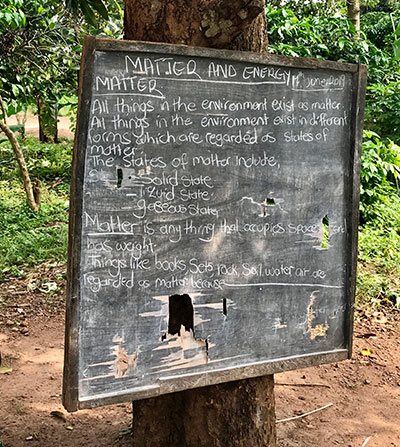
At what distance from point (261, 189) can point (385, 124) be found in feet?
22.5

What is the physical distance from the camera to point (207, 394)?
221 centimetres

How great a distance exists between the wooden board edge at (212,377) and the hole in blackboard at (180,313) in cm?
17

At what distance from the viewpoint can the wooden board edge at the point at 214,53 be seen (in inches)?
68.4

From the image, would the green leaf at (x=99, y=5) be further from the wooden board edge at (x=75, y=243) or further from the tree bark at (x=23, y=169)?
the tree bark at (x=23, y=169)

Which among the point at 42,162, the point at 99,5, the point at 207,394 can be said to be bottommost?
the point at 207,394

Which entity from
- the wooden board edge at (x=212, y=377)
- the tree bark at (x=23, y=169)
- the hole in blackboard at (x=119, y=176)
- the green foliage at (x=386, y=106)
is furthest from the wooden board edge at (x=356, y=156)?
the green foliage at (x=386, y=106)

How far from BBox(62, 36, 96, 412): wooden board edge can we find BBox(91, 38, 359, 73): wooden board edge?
7cm

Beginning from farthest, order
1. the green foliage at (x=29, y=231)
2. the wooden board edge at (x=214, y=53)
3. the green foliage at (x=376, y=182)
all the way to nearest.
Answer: the green foliage at (x=376, y=182) → the green foliage at (x=29, y=231) → the wooden board edge at (x=214, y=53)

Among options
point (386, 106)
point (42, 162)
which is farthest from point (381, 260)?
point (42, 162)

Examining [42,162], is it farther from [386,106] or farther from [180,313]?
[180,313]

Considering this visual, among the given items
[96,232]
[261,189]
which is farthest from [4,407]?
[261,189]

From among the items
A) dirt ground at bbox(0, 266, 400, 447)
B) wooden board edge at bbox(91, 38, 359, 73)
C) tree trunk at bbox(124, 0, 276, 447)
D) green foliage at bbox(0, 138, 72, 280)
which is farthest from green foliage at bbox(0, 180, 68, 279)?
wooden board edge at bbox(91, 38, 359, 73)

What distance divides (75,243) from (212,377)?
726 mm

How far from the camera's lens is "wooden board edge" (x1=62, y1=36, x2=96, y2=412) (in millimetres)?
1738
